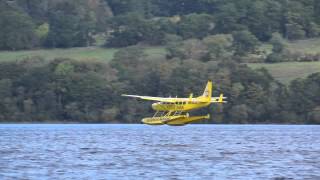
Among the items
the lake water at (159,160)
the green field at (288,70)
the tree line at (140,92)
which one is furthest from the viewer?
the green field at (288,70)

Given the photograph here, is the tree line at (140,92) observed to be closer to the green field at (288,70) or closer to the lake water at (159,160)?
the green field at (288,70)

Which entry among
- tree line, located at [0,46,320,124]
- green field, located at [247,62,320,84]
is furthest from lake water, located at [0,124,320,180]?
green field, located at [247,62,320,84]

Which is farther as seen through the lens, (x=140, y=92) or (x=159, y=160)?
(x=140, y=92)

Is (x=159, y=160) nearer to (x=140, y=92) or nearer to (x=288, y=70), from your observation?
(x=140, y=92)

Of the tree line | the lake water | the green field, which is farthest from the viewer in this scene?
the green field

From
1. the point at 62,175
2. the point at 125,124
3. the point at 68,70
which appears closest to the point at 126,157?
the point at 62,175

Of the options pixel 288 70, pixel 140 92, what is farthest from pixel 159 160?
pixel 288 70

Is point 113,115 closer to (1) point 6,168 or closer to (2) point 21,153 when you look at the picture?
(2) point 21,153

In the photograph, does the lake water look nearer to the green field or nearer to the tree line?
the tree line

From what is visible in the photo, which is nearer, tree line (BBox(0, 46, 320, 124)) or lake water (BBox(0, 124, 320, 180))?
lake water (BBox(0, 124, 320, 180))

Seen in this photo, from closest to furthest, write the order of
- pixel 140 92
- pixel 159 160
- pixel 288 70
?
pixel 159 160, pixel 140 92, pixel 288 70

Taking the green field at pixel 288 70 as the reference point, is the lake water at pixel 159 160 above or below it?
below

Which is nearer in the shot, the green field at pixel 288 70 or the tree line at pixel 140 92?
the tree line at pixel 140 92

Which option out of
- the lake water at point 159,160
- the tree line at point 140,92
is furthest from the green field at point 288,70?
the lake water at point 159,160
